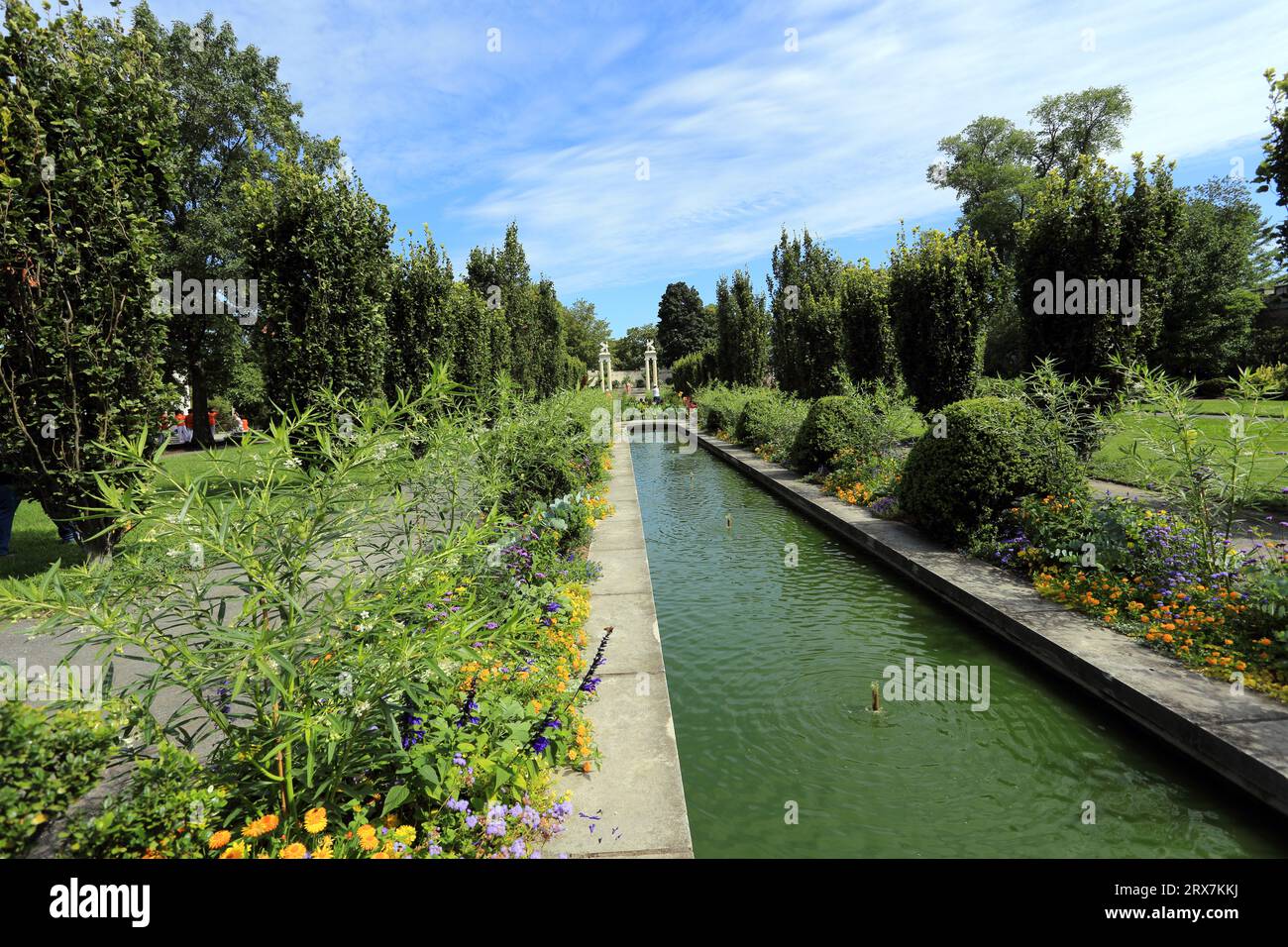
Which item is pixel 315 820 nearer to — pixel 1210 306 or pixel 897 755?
pixel 897 755

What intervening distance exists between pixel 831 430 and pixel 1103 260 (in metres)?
4.89

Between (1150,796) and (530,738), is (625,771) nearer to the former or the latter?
(530,738)

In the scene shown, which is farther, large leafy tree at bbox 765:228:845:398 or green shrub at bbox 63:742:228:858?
large leafy tree at bbox 765:228:845:398

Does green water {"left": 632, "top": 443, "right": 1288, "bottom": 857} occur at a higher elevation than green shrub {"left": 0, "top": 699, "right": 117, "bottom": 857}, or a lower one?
lower

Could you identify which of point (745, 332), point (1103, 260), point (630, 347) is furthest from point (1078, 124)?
point (630, 347)

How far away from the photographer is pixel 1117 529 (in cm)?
566

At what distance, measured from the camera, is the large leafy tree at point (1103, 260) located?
857cm

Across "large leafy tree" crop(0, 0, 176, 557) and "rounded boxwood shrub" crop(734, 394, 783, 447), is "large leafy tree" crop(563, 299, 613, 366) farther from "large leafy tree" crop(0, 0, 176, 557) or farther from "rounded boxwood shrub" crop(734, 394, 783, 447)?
"large leafy tree" crop(0, 0, 176, 557)

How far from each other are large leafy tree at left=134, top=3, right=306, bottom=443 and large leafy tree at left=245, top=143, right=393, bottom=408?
13.6 m

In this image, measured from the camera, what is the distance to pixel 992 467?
691 centimetres

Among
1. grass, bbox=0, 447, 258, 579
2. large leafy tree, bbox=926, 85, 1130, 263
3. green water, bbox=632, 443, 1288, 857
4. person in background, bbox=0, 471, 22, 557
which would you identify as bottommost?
green water, bbox=632, 443, 1288, 857

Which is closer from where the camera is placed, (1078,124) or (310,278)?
(310,278)

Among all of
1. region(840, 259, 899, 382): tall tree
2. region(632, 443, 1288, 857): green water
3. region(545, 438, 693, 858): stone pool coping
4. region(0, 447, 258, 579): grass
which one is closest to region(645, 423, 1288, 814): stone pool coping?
region(632, 443, 1288, 857): green water

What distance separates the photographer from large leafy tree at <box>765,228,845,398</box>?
17766mm
